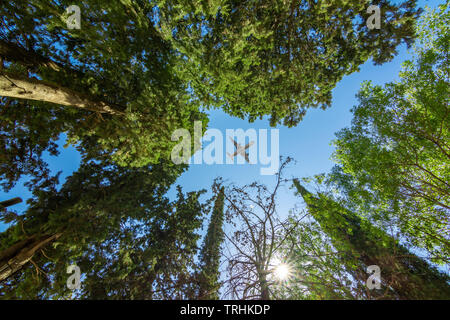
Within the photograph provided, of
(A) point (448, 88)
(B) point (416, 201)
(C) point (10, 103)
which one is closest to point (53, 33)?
(C) point (10, 103)

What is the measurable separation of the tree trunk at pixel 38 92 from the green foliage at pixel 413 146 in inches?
512

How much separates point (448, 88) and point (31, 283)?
19583mm

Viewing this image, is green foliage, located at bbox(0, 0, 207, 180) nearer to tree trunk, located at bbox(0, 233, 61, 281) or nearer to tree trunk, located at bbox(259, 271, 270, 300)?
tree trunk, located at bbox(0, 233, 61, 281)

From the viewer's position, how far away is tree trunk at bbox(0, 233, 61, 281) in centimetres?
498

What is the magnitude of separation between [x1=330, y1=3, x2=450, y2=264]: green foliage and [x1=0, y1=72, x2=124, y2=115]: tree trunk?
13017mm

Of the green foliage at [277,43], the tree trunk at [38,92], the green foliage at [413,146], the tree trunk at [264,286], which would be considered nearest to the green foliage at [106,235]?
the tree trunk at [264,286]

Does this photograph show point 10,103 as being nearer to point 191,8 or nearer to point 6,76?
point 6,76

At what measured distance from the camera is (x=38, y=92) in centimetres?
396

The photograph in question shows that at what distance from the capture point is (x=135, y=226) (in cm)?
839

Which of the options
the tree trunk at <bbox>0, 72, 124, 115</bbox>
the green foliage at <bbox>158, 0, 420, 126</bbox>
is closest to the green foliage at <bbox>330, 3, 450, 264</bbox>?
the green foliage at <bbox>158, 0, 420, 126</bbox>

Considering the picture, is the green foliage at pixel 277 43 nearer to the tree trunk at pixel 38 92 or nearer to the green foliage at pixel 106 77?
the green foliage at pixel 106 77

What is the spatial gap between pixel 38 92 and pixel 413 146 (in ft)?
52.3
